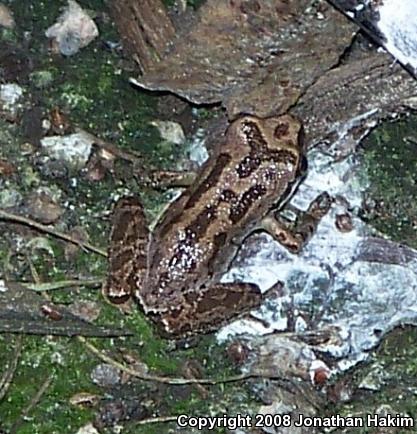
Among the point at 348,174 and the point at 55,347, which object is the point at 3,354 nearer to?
the point at 55,347

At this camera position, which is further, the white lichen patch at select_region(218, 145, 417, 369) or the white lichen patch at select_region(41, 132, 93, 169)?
the white lichen patch at select_region(41, 132, 93, 169)

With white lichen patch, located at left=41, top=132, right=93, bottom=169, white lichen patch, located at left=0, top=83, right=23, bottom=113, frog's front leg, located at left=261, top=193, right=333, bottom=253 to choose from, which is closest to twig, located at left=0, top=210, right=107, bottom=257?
white lichen patch, located at left=41, top=132, right=93, bottom=169

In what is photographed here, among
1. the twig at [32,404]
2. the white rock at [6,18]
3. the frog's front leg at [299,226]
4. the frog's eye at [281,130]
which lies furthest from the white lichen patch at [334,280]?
the white rock at [6,18]

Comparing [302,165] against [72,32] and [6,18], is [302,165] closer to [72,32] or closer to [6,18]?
[72,32]

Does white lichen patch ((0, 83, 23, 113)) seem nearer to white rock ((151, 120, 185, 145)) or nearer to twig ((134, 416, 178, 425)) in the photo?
white rock ((151, 120, 185, 145))

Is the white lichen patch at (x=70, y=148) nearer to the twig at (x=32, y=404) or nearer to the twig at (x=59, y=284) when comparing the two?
the twig at (x=59, y=284)

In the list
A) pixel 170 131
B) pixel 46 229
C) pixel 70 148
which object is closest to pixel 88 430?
pixel 46 229

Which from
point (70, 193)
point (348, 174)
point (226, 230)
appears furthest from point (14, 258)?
point (348, 174)
